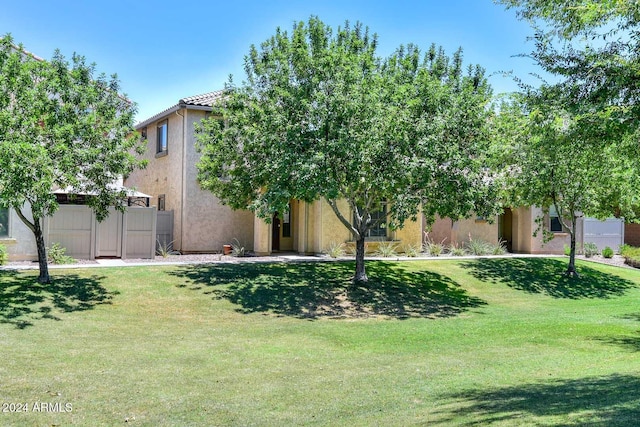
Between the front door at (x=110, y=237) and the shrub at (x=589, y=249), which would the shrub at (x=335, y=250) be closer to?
the front door at (x=110, y=237)

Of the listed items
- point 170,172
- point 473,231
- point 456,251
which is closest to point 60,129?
point 170,172

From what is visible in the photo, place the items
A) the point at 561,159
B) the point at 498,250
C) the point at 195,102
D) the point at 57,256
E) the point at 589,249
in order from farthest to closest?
the point at 589,249 < the point at 498,250 < the point at 195,102 < the point at 57,256 < the point at 561,159

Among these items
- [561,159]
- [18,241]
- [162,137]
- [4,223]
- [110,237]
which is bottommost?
[18,241]

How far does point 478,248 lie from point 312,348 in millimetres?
17175

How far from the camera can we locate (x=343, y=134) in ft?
51.7

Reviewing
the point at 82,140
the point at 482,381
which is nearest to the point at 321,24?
the point at 82,140

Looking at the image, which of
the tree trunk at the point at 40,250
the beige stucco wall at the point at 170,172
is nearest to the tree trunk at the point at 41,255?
the tree trunk at the point at 40,250

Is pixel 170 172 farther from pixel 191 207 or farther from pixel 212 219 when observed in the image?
pixel 212 219

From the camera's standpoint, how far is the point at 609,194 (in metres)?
22.1

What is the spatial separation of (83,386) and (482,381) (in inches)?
227

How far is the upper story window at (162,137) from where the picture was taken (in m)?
26.1

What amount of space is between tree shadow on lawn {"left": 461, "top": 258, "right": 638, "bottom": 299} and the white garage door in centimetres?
582

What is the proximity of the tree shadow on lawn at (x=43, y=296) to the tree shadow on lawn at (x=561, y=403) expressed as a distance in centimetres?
953

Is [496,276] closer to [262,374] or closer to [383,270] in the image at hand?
[383,270]
